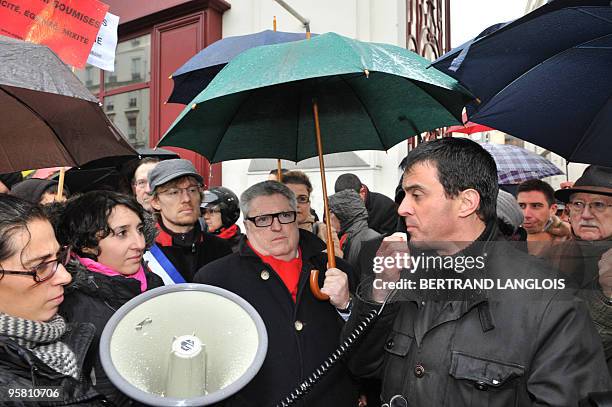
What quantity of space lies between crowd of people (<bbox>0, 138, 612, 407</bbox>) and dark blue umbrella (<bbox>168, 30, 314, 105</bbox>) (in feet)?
2.44

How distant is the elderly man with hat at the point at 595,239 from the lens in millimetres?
2115

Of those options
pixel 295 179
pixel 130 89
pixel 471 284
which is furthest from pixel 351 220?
pixel 130 89

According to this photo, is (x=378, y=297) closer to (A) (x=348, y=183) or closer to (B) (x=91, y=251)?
(B) (x=91, y=251)

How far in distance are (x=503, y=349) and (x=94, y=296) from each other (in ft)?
5.20

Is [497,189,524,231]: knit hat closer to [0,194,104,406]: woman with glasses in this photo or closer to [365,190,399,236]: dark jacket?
[365,190,399,236]: dark jacket

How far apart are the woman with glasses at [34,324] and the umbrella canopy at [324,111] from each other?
2.61ft

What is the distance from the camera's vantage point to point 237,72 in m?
2.09

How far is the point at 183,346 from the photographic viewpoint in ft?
4.73

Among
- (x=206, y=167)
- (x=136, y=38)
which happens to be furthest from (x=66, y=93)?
(x=136, y=38)

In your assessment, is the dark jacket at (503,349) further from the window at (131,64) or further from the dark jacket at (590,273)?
the window at (131,64)

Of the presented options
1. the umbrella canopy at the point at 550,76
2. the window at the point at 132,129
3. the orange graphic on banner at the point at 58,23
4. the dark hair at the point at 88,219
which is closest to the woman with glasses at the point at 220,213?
the orange graphic on banner at the point at 58,23

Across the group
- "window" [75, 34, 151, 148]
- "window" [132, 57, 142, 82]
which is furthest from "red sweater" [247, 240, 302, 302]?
"window" [132, 57, 142, 82]

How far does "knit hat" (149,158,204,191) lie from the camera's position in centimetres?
333

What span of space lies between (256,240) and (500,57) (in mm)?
1465
